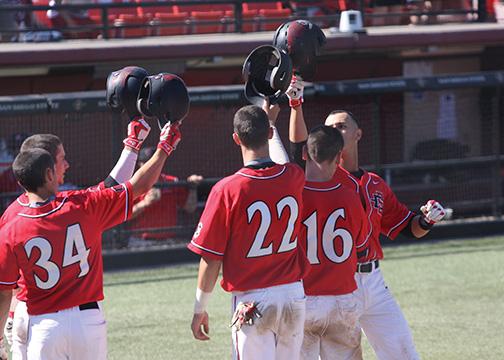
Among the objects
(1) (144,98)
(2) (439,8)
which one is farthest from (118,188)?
(2) (439,8)

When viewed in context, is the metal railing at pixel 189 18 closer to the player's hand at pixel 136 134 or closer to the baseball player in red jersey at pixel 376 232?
the baseball player in red jersey at pixel 376 232

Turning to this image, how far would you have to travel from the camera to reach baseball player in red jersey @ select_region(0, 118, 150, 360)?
16.8ft

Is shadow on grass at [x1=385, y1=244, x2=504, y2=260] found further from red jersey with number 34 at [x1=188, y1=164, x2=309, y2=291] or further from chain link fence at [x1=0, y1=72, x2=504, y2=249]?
red jersey with number 34 at [x1=188, y1=164, x2=309, y2=291]

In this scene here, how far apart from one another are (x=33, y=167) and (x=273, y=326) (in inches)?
55.4

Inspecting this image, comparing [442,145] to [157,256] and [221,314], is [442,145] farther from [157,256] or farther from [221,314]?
[221,314]

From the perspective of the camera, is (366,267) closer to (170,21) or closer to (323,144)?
(323,144)

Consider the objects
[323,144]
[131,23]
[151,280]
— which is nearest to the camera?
[323,144]

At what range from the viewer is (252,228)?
5.20 meters

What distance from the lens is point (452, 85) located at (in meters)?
13.0

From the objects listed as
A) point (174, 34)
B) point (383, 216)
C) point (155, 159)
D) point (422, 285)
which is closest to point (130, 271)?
point (422, 285)

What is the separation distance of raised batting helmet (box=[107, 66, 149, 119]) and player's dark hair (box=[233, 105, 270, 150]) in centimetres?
58

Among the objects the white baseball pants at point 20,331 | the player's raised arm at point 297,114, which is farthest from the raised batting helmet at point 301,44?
the white baseball pants at point 20,331

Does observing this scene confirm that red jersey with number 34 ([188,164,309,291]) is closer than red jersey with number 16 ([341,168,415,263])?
Yes

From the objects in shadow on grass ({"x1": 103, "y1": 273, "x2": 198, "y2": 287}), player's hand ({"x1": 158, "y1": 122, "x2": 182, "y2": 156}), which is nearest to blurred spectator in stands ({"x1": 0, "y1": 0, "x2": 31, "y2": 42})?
shadow on grass ({"x1": 103, "y1": 273, "x2": 198, "y2": 287})
